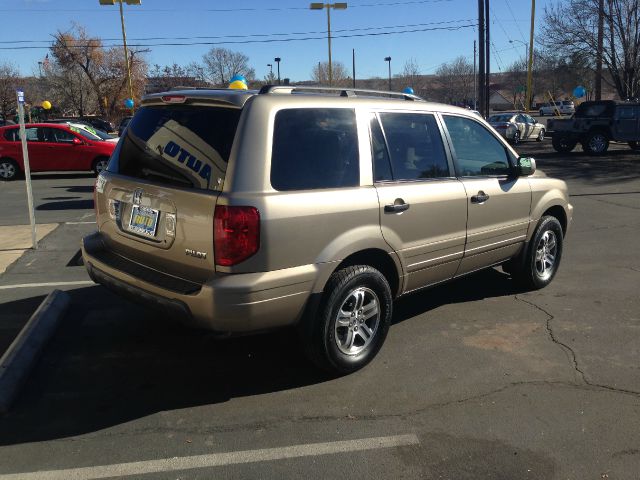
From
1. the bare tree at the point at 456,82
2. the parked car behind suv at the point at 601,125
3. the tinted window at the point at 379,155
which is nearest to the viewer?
the tinted window at the point at 379,155

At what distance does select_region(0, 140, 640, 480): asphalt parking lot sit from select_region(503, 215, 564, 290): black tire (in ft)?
0.60

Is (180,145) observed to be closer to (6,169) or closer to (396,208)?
(396,208)

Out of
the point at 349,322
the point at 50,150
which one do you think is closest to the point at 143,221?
the point at 349,322

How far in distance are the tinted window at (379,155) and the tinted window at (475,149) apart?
883mm

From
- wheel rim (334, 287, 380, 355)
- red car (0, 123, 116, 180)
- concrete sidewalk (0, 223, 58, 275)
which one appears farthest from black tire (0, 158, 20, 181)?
wheel rim (334, 287, 380, 355)

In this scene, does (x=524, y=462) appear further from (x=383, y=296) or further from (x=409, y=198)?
(x=409, y=198)

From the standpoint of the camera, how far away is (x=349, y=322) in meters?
3.80

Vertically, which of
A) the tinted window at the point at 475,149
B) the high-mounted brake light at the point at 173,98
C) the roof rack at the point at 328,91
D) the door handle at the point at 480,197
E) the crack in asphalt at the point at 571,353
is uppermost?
the roof rack at the point at 328,91

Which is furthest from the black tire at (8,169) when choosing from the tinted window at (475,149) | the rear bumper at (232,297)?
the tinted window at (475,149)

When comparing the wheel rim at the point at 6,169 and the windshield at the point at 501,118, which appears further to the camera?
the windshield at the point at 501,118

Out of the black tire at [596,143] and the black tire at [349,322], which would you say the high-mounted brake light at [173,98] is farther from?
the black tire at [596,143]

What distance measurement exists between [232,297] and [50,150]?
590 inches

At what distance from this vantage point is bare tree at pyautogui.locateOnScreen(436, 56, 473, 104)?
253 ft

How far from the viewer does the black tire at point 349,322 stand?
3539 mm
